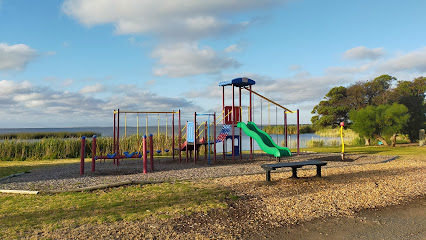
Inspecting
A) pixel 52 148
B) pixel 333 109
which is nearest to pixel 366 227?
pixel 52 148

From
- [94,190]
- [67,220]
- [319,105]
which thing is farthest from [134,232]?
[319,105]

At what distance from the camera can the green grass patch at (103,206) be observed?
459 centimetres

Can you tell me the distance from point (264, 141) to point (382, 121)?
42.1 feet

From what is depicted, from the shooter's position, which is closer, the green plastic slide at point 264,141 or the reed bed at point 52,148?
the green plastic slide at point 264,141

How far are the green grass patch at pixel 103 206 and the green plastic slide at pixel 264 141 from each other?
4.74m

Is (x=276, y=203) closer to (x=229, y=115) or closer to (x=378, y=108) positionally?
(x=229, y=115)

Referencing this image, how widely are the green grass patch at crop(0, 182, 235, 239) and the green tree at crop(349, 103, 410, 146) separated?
18.0m

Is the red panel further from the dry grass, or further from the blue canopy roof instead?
the dry grass

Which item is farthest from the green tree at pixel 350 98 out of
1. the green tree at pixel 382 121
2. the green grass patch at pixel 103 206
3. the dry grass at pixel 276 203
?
the green grass patch at pixel 103 206

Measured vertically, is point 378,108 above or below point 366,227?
above

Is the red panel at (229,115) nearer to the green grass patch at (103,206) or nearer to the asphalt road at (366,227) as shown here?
the green grass patch at (103,206)

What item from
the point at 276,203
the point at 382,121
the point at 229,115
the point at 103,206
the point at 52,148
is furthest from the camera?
the point at 382,121

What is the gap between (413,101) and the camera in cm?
2556

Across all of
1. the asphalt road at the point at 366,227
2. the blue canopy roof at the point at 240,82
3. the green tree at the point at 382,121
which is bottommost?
the asphalt road at the point at 366,227
